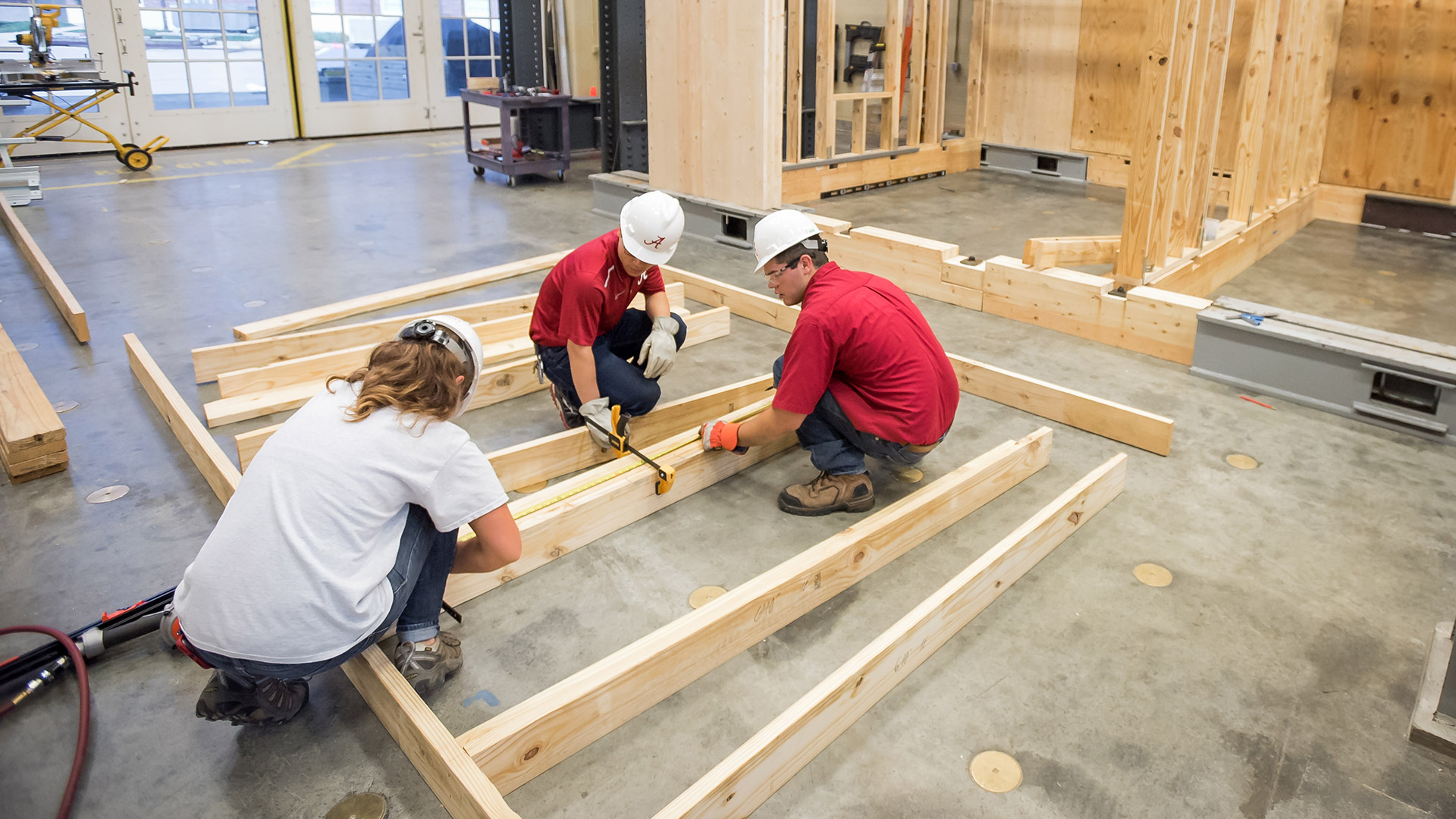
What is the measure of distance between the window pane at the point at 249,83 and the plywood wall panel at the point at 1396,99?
1127cm

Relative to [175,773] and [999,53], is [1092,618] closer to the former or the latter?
[175,773]

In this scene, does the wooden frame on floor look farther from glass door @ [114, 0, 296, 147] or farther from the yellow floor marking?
glass door @ [114, 0, 296, 147]

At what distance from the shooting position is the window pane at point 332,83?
11.3m

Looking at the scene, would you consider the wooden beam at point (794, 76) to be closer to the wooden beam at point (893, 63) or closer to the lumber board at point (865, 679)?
the wooden beam at point (893, 63)

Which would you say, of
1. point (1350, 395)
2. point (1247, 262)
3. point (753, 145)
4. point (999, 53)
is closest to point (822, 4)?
point (753, 145)

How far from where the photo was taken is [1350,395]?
12.4 ft

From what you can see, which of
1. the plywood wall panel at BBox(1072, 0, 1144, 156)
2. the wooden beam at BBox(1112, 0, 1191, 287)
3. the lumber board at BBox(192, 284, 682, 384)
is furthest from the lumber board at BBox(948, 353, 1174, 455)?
the plywood wall panel at BBox(1072, 0, 1144, 156)

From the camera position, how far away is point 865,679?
207 centimetres

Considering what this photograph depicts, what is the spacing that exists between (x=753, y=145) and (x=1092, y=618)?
4.36 m

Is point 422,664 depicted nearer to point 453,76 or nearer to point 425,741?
point 425,741

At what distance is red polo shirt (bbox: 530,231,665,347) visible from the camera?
3066 mm

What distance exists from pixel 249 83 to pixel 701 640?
37.1 feet

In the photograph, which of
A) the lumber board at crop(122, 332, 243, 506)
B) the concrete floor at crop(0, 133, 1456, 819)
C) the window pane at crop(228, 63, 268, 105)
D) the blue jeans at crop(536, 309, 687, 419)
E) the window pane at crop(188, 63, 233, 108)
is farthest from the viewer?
the window pane at crop(228, 63, 268, 105)

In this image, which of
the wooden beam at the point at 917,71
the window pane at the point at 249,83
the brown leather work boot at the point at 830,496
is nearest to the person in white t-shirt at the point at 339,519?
the brown leather work boot at the point at 830,496
